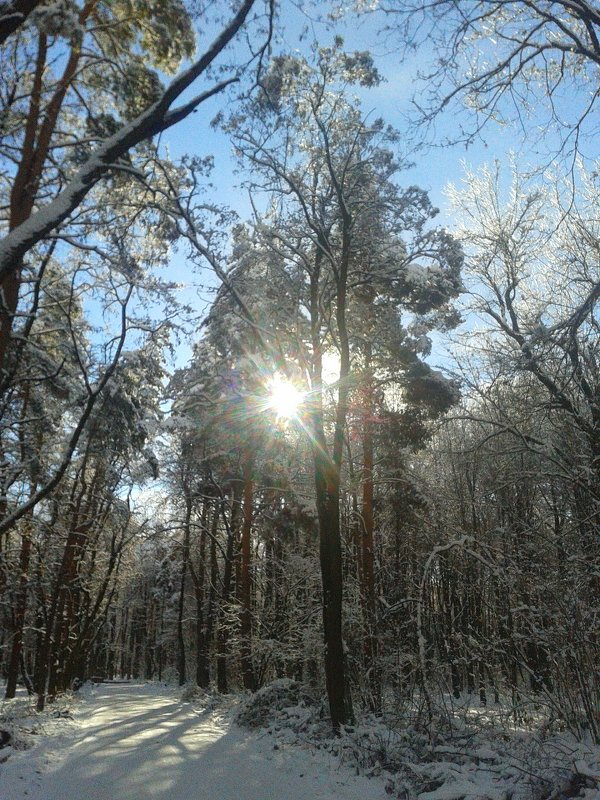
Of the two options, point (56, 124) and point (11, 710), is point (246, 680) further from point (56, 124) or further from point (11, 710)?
point (56, 124)

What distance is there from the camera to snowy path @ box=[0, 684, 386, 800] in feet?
20.9

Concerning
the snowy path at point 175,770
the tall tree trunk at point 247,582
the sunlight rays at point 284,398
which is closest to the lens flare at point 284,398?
the sunlight rays at point 284,398

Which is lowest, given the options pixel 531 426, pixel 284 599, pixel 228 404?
pixel 284 599

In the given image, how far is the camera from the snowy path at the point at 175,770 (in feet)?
20.9

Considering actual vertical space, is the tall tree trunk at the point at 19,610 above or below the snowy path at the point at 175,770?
above

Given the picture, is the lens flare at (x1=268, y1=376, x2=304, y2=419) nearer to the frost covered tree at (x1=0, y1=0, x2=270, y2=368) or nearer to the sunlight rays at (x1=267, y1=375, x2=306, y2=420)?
the sunlight rays at (x1=267, y1=375, x2=306, y2=420)

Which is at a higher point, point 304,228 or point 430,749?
point 304,228

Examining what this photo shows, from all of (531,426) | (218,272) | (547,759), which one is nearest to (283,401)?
(218,272)

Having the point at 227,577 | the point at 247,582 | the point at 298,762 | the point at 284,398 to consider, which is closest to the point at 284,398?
the point at 284,398

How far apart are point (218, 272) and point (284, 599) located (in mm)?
13360

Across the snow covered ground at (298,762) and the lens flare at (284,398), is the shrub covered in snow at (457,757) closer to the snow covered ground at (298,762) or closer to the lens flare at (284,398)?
the snow covered ground at (298,762)

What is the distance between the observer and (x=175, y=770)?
7586 mm

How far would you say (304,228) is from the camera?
1205 cm

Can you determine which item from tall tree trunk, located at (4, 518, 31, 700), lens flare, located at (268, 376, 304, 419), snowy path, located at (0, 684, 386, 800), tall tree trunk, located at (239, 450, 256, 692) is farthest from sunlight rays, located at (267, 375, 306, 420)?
tall tree trunk, located at (4, 518, 31, 700)
